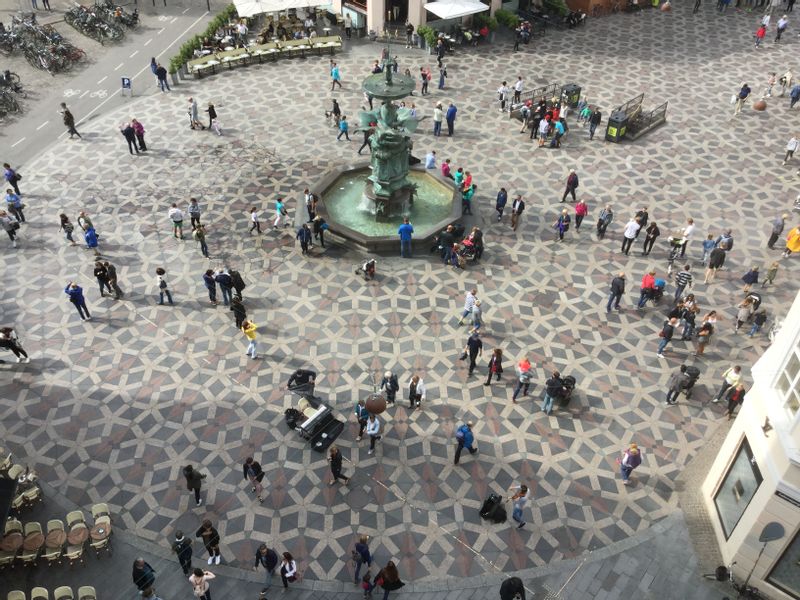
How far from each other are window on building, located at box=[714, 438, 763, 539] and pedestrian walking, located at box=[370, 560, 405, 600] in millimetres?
6933

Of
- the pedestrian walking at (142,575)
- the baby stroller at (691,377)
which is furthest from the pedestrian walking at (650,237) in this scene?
the pedestrian walking at (142,575)

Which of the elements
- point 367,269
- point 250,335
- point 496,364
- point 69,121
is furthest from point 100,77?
point 496,364

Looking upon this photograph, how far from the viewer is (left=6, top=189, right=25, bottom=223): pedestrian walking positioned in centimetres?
2167

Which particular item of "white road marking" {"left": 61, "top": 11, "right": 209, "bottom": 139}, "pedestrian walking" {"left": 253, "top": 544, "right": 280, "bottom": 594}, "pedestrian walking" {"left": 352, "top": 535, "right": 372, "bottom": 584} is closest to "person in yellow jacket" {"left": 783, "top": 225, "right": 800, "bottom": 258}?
"pedestrian walking" {"left": 352, "top": 535, "right": 372, "bottom": 584}

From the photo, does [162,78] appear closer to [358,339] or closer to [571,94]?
[571,94]

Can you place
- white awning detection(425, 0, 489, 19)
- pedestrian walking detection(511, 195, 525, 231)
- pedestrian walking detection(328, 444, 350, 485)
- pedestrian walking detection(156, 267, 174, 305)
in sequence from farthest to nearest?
white awning detection(425, 0, 489, 19), pedestrian walking detection(511, 195, 525, 231), pedestrian walking detection(156, 267, 174, 305), pedestrian walking detection(328, 444, 350, 485)

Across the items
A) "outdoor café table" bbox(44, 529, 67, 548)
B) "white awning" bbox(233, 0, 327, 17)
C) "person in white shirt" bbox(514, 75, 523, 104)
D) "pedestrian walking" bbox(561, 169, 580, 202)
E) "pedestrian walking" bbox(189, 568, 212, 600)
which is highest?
"white awning" bbox(233, 0, 327, 17)

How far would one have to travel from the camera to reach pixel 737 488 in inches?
527

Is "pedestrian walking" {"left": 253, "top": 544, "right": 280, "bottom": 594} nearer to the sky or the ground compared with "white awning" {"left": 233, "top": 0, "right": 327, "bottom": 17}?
nearer to the ground

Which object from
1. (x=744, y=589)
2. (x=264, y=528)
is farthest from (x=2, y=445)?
(x=744, y=589)

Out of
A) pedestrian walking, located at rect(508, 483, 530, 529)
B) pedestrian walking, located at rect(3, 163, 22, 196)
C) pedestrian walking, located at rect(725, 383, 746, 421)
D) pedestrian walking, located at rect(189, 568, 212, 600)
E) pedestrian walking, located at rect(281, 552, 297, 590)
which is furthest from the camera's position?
pedestrian walking, located at rect(3, 163, 22, 196)

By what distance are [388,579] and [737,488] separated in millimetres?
7340

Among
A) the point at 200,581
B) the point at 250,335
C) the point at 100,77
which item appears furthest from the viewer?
the point at 100,77

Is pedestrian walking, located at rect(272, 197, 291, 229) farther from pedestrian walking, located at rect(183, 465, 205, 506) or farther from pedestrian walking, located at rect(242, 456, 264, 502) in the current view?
pedestrian walking, located at rect(183, 465, 205, 506)
